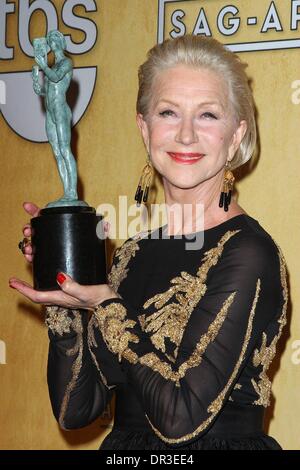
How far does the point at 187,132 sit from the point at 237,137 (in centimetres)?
14

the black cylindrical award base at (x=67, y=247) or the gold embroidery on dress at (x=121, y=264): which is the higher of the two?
the black cylindrical award base at (x=67, y=247)

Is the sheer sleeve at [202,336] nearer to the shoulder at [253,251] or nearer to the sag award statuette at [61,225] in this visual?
the shoulder at [253,251]

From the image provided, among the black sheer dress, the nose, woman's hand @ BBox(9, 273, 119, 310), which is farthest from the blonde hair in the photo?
A: woman's hand @ BBox(9, 273, 119, 310)

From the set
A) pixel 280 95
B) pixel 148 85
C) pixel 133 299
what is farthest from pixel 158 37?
pixel 133 299

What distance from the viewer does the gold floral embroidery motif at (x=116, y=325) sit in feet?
4.49

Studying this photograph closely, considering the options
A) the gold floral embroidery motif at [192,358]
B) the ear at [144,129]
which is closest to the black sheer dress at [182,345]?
the gold floral embroidery motif at [192,358]

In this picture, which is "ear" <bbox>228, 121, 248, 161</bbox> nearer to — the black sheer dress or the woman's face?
the woman's face

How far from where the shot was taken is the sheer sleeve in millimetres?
1315

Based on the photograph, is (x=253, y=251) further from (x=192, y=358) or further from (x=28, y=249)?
(x=28, y=249)

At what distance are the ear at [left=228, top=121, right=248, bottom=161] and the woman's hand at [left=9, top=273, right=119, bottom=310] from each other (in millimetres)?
415

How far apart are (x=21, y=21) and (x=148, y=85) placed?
146 centimetres

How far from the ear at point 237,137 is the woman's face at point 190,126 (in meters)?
0.01

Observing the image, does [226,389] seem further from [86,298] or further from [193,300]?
[86,298]

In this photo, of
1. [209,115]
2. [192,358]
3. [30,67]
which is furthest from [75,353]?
[30,67]
